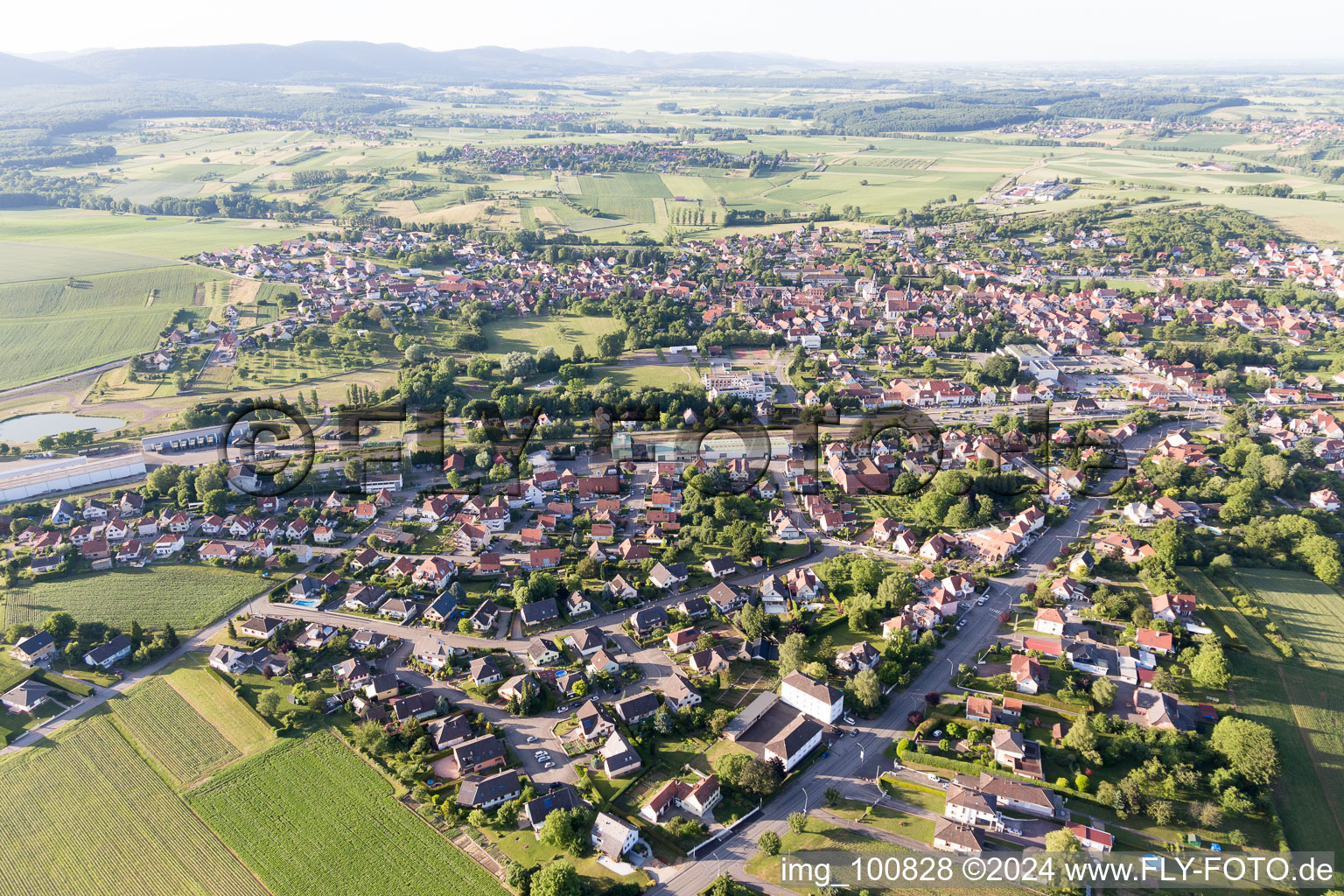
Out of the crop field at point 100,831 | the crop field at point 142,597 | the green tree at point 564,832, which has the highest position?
the crop field at point 142,597

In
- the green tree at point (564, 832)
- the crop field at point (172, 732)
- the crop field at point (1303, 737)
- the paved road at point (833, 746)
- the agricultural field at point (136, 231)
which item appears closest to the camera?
the green tree at point (564, 832)

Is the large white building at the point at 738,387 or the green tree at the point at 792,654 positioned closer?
the green tree at the point at 792,654

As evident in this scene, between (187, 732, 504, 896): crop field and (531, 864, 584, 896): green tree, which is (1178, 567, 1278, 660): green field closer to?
(531, 864, 584, 896): green tree

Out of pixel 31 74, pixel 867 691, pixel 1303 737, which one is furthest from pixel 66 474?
pixel 31 74

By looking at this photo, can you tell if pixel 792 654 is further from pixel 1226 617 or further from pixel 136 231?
pixel 136 231

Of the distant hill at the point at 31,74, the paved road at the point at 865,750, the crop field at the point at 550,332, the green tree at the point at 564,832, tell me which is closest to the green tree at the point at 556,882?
the green tree at the point at 564,832

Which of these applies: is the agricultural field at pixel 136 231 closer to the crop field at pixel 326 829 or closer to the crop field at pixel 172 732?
the crop field at pixel 172 732
